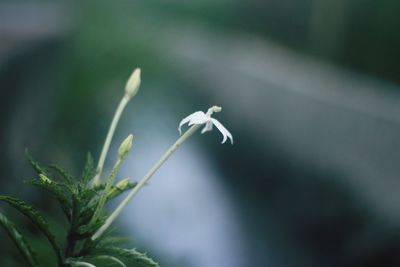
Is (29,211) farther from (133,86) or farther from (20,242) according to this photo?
(133,86)

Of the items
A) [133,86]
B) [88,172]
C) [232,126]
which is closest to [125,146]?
[88,172]

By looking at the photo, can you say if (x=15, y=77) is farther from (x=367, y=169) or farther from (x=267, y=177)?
(x=367, y=169)

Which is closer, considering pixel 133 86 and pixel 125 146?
pixel 125 146

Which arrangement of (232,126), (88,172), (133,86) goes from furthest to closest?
(232,126) < (133,86) < (88,172)

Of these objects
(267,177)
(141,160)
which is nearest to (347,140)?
(267,177)

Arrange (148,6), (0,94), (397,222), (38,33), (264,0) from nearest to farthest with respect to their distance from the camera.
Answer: (0,94) → (397,222) → (38,33) → (148,6) → (264,0)

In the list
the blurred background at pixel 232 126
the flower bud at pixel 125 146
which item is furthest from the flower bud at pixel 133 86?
the blurred background at pixel 232 126

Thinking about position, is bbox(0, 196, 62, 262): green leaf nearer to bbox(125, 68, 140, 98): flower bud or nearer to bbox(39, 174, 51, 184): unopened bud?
bbox(39, 174, 51, 184): unopened bud

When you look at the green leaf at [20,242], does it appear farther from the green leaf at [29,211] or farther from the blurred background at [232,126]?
the blurred background at [232,126]
